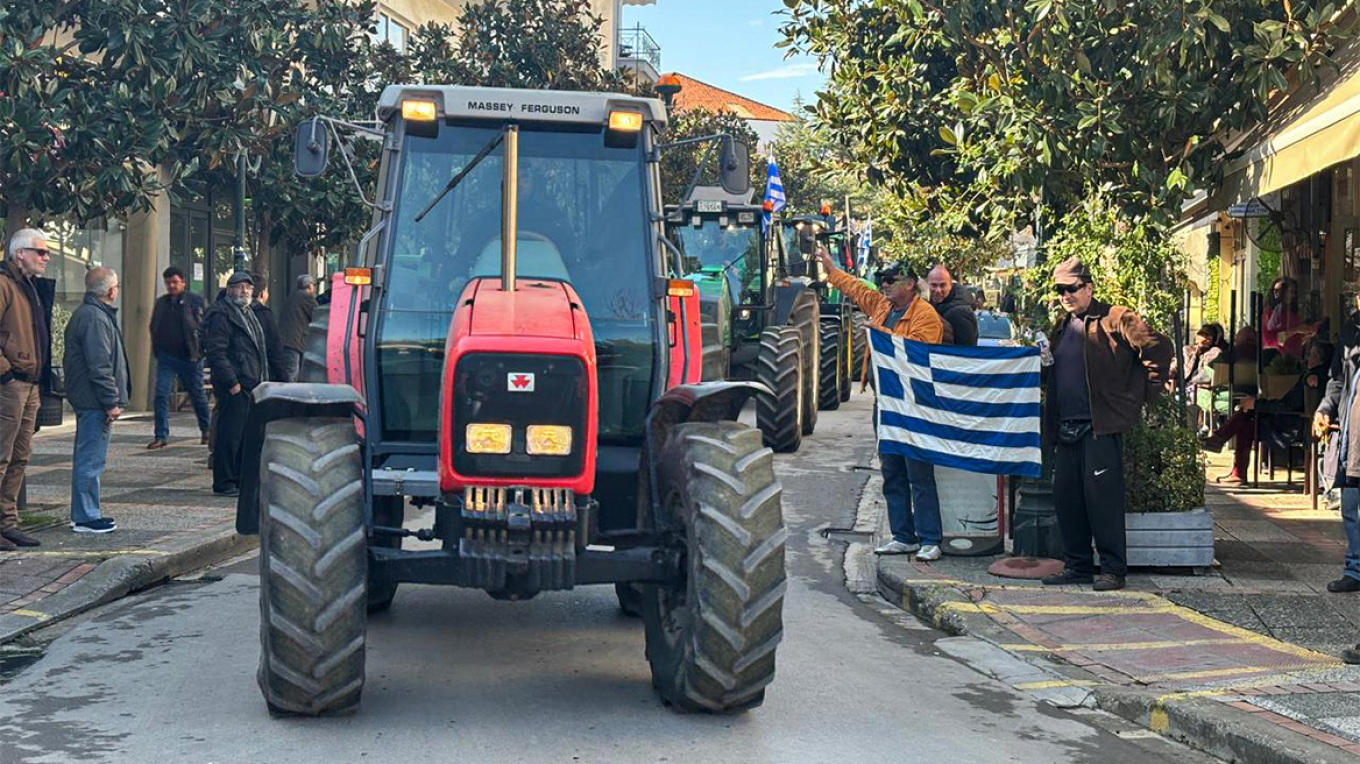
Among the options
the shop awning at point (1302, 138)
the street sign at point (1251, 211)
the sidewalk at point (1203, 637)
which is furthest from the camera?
the street sign at point (1251, 211)

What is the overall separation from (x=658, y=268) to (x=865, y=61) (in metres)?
9.16

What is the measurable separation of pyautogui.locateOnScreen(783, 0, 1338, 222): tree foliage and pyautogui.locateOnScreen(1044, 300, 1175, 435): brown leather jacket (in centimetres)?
279

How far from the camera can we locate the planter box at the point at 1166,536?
34.6 ft

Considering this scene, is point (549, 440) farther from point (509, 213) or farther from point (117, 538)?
point (117, 538)

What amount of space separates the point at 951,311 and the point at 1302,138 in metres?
2.64

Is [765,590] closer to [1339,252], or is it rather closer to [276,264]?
[1339,252]

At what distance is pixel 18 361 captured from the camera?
10852mm

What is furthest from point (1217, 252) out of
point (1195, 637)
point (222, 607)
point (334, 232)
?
point (222, 607)

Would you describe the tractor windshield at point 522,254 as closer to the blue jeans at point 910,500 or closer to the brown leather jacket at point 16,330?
the blue jeans at point 910,500

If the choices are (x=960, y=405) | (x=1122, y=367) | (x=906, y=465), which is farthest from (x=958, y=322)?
(x=1122, y=367)

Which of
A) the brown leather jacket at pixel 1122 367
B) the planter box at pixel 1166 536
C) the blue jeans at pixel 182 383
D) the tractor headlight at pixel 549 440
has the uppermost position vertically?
the brown leather jacket at pixel 1122 367

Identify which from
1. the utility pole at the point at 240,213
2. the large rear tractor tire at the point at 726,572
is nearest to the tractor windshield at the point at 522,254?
the large rear tractor tire at the point at 726,572

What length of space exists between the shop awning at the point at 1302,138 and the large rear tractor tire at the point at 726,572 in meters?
4.77

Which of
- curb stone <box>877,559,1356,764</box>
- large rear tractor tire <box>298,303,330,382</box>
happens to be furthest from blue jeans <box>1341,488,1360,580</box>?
large rear tractor tire <box>298,303,330,382</box>
